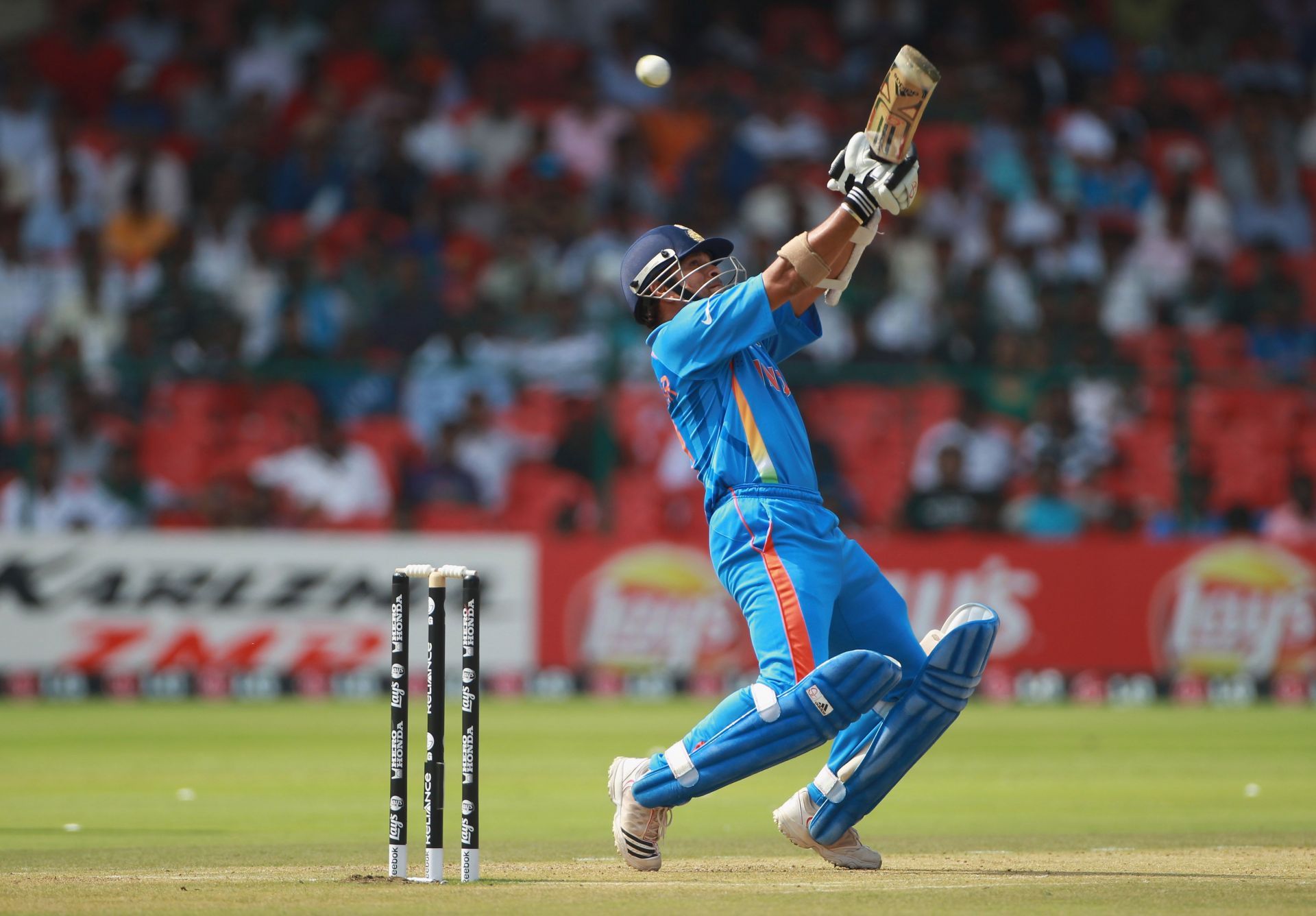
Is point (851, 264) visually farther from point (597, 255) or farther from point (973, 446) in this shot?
point (597, 255)

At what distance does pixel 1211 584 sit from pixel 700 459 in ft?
29.4

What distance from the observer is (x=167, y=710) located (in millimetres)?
13633

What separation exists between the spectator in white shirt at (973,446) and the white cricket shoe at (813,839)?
8387mm

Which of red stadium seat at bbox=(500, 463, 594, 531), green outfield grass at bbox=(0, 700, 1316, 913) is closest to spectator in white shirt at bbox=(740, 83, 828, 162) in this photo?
red stadium seat at bbox=(500, 463, 594, 531)

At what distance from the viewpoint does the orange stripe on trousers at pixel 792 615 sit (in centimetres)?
591

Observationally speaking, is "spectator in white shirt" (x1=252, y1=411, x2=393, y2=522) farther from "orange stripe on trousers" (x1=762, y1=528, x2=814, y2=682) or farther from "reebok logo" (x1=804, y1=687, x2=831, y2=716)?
"reebok logo" (x1=804, y1=687, x2=831, y2=716)

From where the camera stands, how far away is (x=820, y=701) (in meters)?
5.78

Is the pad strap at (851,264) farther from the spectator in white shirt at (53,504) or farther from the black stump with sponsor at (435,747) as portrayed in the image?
the spectator in white shirt at (53,504)

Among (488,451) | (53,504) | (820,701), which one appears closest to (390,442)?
(488,451)

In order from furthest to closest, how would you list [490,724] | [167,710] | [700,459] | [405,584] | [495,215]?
[495,215] → [167,710] → [490,724] → [700,459] → [405,584]

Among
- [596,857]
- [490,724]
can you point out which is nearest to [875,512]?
[490,724]

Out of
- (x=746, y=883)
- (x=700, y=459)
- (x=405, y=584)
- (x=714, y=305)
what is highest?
(x=714, y=305)

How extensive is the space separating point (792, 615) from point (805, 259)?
43.3 inches

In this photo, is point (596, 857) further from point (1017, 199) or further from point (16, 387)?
point (1017, 199)
